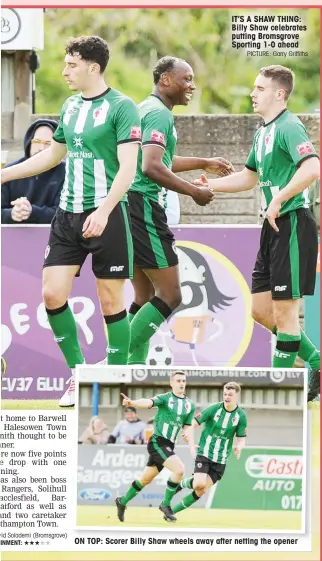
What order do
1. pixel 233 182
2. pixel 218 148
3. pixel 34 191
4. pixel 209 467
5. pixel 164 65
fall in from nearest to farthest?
pixel 209 467, pixel 164 65, pixel 233 182, pixel 34 191, pixel 218 148

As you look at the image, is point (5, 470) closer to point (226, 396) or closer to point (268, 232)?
point (226, 396)

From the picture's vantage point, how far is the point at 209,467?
17.8ft

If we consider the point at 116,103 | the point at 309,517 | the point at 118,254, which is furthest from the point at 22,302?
the point at 309,517

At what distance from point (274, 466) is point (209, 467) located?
295mm

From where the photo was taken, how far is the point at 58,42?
593 centimetres

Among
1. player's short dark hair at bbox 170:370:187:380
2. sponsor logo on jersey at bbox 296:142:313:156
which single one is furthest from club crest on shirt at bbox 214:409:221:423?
sponsor logo on jersey at bbox 296:142:313:156

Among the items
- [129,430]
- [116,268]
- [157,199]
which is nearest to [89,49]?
[157,199]

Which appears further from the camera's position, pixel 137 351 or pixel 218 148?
pixel 218 148

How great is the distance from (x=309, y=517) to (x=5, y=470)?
1.36m

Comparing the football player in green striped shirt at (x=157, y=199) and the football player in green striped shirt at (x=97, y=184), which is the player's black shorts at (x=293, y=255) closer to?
the football player in green striped shirt at (x=157, y=199)

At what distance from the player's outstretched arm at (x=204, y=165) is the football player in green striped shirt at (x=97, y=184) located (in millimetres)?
450

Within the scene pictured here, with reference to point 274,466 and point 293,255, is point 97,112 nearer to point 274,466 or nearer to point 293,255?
point 293,255

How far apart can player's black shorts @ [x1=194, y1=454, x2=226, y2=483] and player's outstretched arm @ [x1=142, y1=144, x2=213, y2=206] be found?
134 cm

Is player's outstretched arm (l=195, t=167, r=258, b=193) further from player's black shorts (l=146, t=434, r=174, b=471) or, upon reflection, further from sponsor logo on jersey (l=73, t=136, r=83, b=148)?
player's black shorts (l=146, t=434, r=174, b=471)
